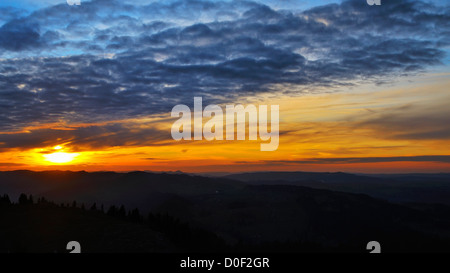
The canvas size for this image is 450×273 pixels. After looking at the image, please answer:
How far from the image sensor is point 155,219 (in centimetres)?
8944

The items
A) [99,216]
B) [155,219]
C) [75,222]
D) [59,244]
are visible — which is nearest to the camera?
[59,244]
